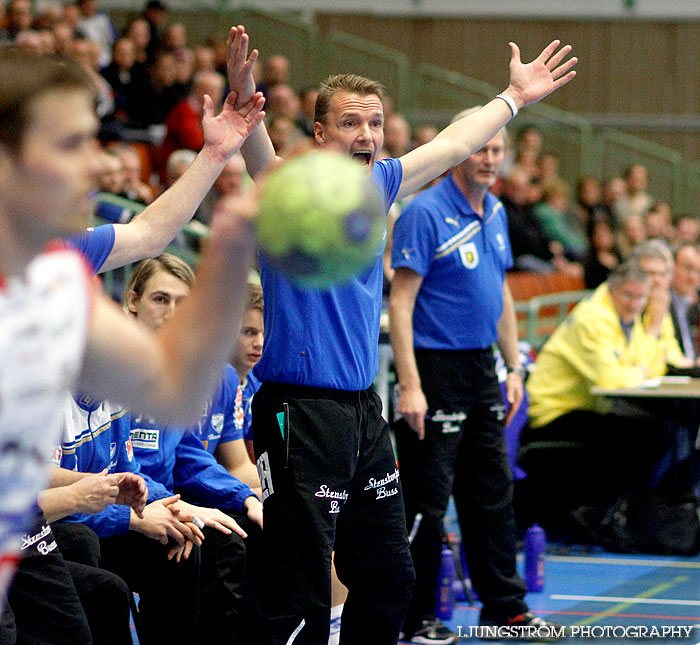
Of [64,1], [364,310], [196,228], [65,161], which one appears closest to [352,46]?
[64,1]

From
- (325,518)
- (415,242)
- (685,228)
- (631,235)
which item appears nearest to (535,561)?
(415,242)

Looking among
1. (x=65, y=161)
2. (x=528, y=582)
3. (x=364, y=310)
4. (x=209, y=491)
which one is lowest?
(x=528, y=582)

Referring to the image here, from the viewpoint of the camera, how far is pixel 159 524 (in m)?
3.60

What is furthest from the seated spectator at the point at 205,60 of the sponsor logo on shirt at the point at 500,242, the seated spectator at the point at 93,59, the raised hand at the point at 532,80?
the raised hand at the point at 532,80

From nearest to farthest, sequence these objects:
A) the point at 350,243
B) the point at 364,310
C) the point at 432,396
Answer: the point at 350,243 → the point at 364,310 → the point at 432,396

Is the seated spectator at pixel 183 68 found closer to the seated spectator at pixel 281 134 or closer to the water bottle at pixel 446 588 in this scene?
the seated spectator at pixel 281 134

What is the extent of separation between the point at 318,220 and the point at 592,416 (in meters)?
5.60

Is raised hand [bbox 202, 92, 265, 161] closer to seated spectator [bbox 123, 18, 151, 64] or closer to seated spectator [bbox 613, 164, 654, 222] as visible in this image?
seated spectator [bbox 123, 18, 151, 64]

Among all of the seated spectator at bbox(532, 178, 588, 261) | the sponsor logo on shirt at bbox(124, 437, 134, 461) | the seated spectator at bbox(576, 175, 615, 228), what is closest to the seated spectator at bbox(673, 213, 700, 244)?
the seated spectator at bbox(532, 178, 588, 261)

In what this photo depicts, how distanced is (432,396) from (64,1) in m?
10.9

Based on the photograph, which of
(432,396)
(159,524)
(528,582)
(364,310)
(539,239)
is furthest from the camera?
(539,239)

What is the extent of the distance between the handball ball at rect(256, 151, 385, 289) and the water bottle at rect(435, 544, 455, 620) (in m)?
3.62

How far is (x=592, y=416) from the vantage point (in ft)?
22.6

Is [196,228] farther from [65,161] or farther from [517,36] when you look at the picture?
[517,36]
